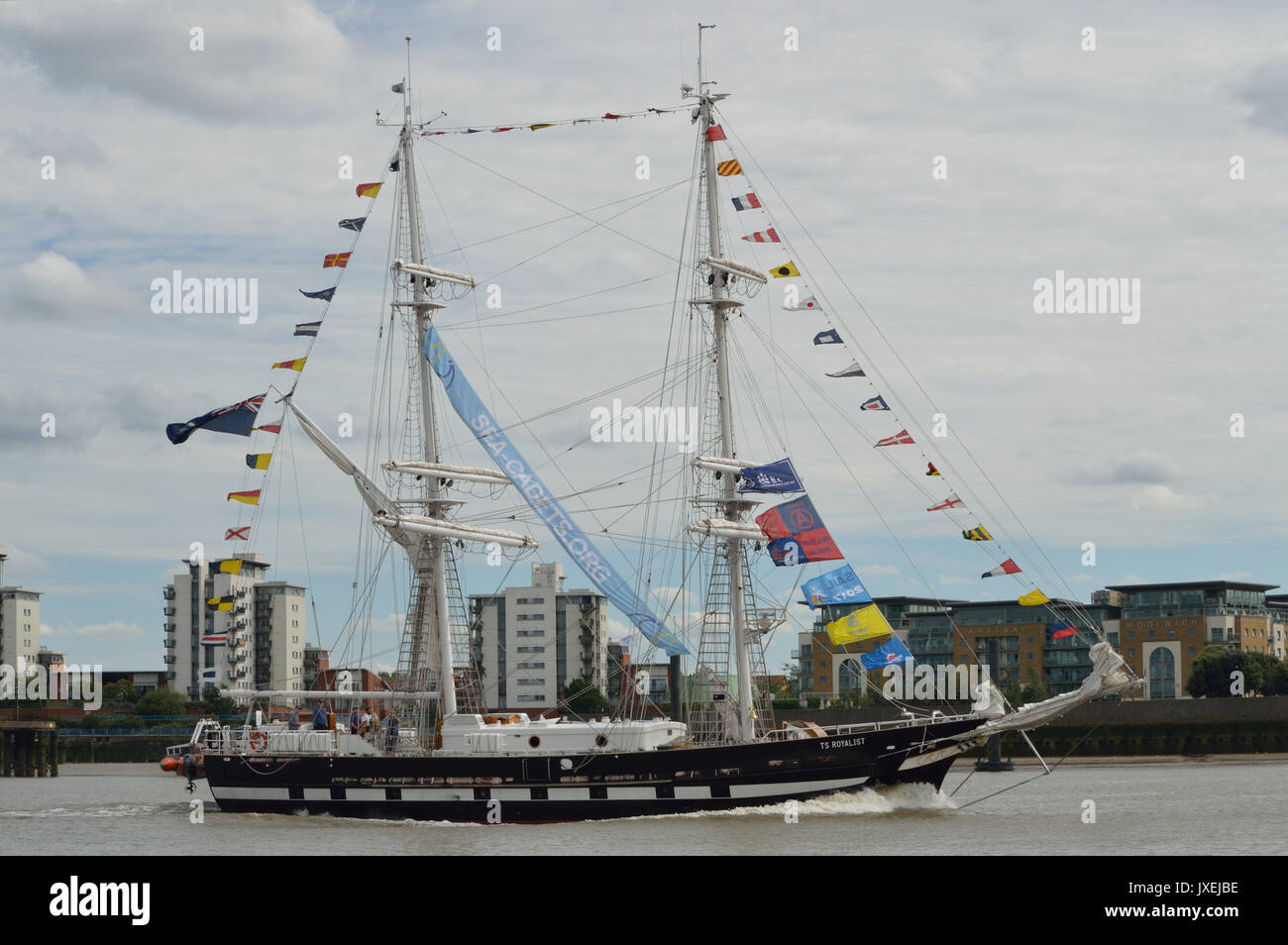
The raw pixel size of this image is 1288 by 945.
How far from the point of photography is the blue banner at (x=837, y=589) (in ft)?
165

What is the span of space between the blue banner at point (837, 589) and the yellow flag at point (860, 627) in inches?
16.5

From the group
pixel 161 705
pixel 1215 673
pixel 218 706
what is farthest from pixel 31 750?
pixel 1215 673

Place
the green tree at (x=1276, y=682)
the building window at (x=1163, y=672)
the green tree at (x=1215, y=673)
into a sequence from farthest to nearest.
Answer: the building window at (x=1163, y=672) → the green tree at (x=1215, y=673) → the green tree at (x=1276, y=682)

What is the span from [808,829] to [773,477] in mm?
13352

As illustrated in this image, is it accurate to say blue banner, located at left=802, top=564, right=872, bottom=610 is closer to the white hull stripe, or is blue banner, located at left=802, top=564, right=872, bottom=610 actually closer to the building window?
the white hull stripe

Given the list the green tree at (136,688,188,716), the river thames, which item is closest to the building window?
the river thames

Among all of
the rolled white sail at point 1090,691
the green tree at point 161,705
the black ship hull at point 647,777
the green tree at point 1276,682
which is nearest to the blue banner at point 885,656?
the black ship hull at point 647,777

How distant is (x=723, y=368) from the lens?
54.2 meters

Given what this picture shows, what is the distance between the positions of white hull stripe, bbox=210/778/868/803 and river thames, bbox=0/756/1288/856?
0.50 metres

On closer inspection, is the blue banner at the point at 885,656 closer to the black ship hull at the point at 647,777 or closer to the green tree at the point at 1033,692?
the black ship hull at the point at 647,777

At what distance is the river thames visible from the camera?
4094 centimetres

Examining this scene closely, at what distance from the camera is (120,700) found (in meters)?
159

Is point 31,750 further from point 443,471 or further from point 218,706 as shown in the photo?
point 443,471
